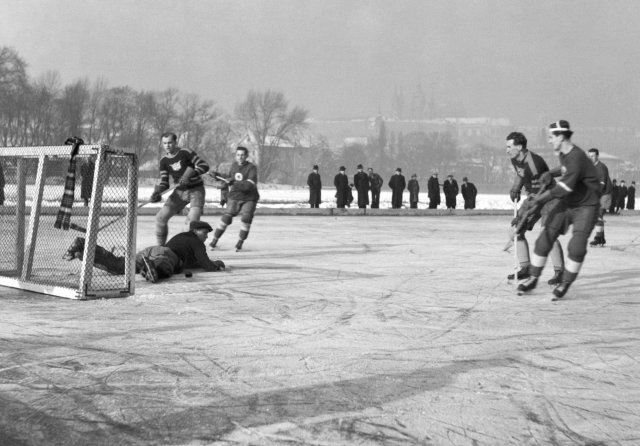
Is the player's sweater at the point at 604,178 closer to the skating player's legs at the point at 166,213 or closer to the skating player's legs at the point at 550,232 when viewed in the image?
the skating player's legs at the point at 550,232

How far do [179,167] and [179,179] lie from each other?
0.16 m

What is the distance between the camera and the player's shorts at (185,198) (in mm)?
11031

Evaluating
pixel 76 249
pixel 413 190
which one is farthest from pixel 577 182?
pixel 413 190

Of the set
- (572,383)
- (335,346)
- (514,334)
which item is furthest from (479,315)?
(572,383)

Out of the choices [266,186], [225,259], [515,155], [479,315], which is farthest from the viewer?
[266,186]

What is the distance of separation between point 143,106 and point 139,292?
71.6m

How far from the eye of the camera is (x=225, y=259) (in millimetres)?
11219

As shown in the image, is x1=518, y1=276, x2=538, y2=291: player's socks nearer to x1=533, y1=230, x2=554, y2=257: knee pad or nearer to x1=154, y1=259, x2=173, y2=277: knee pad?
x1=533, y1=230, x2=554, y2=257: knee pad

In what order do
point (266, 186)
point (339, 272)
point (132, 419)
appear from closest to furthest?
point (132, 419)
point (339, 272)
point (266, 186)

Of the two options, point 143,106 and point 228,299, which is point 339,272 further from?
point 143,106

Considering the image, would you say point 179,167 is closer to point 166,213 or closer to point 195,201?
point 195,201

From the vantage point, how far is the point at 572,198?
776 centimetres

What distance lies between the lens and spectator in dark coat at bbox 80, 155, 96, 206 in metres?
7.55

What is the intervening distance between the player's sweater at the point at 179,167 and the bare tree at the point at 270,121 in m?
75.6
